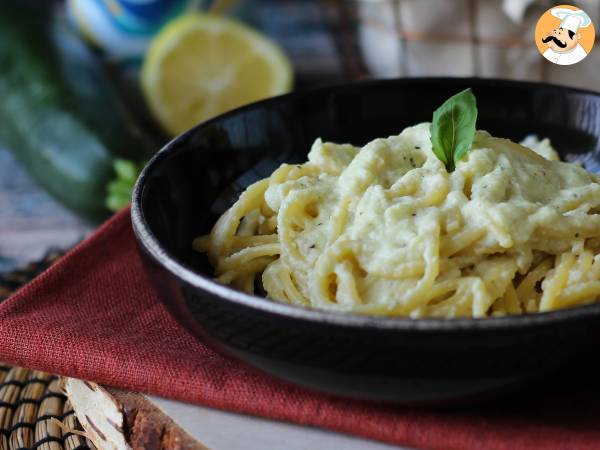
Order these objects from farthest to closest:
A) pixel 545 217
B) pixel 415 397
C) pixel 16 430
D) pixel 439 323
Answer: pixel 16 430, pixel 545 217, pixel 415 397, pixel 439 323

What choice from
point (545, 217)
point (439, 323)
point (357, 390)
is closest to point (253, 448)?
point (357, 390)

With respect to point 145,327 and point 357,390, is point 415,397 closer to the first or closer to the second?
point 357,390

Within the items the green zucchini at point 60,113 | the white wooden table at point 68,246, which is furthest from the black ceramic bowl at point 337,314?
the green zucchini at point 60,113

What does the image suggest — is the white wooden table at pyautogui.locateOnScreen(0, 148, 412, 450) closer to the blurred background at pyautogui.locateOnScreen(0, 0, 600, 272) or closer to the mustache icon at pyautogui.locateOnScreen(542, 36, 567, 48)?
the blurred background at pyautogui.locateOnScreen(0, 0, 600, 272)

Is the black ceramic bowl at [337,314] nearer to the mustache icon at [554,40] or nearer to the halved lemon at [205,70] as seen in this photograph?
the mustache icon at [554,40]

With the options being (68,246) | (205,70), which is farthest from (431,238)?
(205,70)

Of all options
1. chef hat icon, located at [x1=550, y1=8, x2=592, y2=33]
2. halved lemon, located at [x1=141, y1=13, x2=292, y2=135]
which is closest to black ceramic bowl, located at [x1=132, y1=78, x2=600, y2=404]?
chef hat icon, located at [x1=550, y1=8, x2=592, y2=33]
